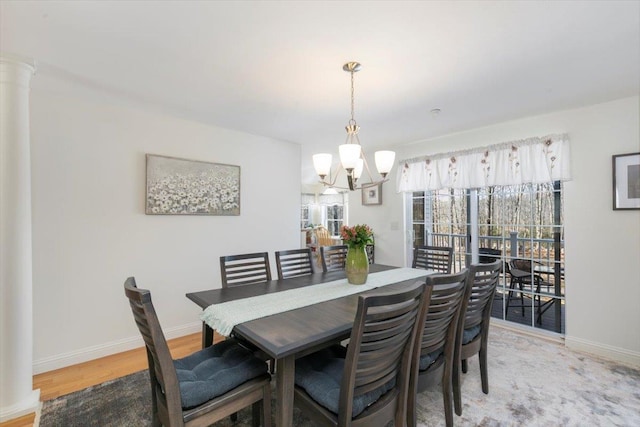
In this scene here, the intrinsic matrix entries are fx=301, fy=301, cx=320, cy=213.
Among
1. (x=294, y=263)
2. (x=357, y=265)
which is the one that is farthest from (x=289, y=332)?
(x=294, y=263)

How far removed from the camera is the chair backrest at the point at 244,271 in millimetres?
2422

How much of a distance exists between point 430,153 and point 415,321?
3246 mm

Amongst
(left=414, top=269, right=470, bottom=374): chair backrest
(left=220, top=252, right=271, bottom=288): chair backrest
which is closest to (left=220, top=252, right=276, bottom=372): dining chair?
(left=220, top=252, right=271, bottom=288): chair backrest

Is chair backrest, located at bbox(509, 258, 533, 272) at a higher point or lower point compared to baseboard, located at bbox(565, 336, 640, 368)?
higher

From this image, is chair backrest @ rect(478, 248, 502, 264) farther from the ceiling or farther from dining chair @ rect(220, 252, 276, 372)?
dining chair @ rect(220, 252, 276, 372)

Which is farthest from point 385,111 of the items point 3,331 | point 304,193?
point 304,193

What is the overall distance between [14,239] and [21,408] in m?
1.12

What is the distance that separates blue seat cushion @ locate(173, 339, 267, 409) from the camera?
1.38 m

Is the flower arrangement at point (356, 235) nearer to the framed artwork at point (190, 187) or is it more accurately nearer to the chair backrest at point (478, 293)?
the chair backrest at point (478, 293)

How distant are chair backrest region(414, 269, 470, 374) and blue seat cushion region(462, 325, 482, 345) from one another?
30cm

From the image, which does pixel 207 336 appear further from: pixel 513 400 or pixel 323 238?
pixel 323 238

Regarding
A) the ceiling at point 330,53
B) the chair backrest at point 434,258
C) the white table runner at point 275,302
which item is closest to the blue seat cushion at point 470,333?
the white table runner at point 275,302

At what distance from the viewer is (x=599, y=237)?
2896mm

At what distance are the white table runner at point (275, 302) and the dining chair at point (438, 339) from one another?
0.62m
